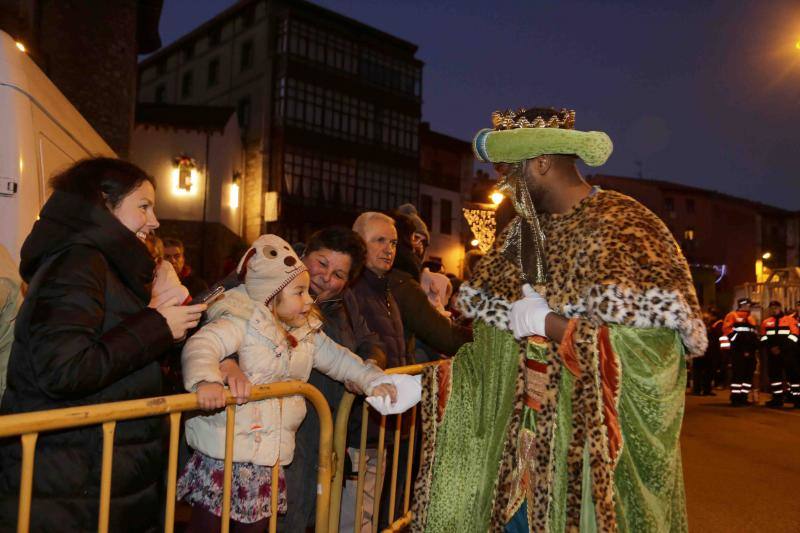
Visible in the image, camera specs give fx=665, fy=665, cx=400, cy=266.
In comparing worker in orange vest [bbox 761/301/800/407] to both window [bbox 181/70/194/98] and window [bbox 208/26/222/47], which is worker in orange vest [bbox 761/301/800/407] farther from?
window [bbox 181/70/194/98]

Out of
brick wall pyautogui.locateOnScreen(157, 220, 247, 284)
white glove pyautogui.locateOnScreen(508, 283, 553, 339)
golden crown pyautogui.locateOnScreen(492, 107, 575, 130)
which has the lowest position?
white glove pyautogui.locateOnScreen(508, 283, 553, 339)

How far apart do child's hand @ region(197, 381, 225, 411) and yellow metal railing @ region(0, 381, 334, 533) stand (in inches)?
1.3

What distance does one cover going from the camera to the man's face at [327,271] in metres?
3.71

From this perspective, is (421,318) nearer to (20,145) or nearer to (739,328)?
(20,145)

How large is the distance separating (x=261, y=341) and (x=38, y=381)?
97 cm

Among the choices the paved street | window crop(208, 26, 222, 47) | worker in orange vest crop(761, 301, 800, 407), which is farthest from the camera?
window crop(208, 26, 222, 47)

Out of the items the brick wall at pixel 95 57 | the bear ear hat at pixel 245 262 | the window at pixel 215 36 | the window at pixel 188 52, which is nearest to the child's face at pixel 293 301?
the bear ear hat at pixel 245 262

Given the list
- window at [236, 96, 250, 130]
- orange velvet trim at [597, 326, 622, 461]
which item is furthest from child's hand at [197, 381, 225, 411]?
window at [236, 96, 250, 130]

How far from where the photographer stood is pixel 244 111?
99.0 ft

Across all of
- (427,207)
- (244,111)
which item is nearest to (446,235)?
(427,207)

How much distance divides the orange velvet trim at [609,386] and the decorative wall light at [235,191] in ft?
81.6

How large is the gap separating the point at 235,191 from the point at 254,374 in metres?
25.0

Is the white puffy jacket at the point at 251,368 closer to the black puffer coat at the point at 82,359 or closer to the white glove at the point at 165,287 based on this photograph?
the black puffer coat at the point at 82,359

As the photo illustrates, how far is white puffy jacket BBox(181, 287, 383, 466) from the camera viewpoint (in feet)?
9.00
